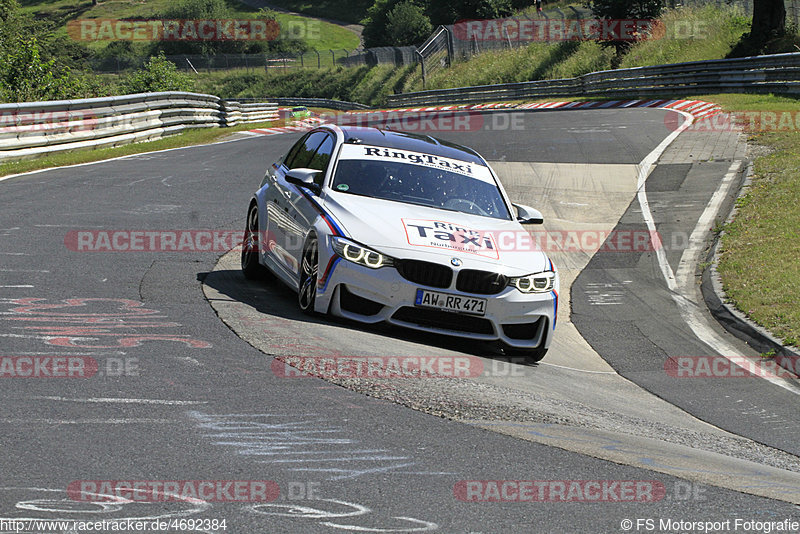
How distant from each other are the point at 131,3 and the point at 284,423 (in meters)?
141

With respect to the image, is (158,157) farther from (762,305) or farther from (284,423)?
(284,423)

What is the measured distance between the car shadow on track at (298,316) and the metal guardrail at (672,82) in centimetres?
2370

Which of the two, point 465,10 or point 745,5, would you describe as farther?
point 465,10

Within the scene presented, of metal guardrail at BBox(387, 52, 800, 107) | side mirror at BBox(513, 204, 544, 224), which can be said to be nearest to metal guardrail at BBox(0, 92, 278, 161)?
side mirror at BBox(513, 204, 544, 224)

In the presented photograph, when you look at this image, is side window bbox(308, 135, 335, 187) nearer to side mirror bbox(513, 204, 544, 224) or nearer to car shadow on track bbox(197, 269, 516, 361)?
car shadow on track bbox(197, 269, 516, 361)

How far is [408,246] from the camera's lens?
Result: 25.0 ft

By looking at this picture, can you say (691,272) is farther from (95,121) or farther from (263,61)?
(263,61)

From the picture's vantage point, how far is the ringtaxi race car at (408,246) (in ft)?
24.8

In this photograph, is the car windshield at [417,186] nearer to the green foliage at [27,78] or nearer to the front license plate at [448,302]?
the front license plate at [448,302]

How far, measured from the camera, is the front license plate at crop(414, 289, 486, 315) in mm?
7520

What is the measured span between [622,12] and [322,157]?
3932 cm

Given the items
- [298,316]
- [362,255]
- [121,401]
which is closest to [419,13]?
[298,316]

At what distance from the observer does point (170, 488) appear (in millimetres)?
4055

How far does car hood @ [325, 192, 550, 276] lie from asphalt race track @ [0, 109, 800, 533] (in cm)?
76
